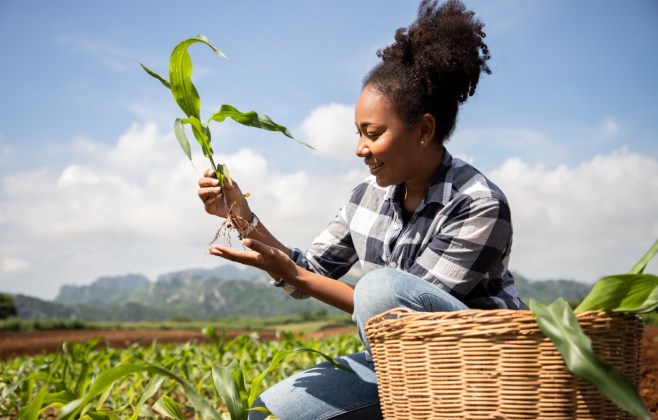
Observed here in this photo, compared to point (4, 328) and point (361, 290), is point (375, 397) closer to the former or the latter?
point (361, 290)

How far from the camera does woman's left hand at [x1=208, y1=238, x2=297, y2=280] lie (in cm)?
185

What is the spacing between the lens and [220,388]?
1819mm

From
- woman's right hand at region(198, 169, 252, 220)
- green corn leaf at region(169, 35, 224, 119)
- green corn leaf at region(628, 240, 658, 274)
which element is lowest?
green corn leaf at region(628, 240, 658, 274)

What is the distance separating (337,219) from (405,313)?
1070mm

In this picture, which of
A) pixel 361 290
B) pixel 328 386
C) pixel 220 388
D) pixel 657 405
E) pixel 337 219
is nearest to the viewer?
pixel 361 290

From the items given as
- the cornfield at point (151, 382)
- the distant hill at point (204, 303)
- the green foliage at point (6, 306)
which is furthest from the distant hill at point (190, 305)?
Answer: the cornfield at point (151, 382)

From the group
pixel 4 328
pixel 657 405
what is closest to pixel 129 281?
pixel 4 328

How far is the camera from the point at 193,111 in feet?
Answer: 7.30

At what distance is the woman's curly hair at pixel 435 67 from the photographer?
2.09 metres

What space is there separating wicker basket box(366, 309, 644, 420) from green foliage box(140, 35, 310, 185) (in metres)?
0.97

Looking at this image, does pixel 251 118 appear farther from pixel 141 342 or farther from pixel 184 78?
pixel 141 342

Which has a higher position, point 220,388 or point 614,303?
point 614,303

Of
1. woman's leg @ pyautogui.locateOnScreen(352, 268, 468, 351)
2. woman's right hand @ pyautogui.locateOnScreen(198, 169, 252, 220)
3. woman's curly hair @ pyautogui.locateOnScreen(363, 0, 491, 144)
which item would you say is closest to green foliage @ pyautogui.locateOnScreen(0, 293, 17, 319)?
woman's right hand @ pyautogui.locateOnScreen(198, 169, 252, 220)

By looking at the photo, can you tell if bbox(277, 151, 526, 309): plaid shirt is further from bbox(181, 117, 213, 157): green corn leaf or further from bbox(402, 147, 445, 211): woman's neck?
bbox(181, 117, 213, 157): green corn leaf
